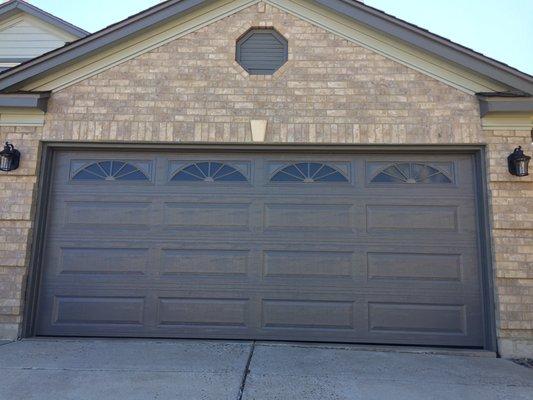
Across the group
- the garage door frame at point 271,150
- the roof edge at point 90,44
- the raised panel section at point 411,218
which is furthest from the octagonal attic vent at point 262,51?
the raised panel section at point 411,218

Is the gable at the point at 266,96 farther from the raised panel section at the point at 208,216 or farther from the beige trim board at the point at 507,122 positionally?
the raised panel section at the point at 208,216

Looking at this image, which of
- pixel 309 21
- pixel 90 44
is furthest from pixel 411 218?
pixel 90 44

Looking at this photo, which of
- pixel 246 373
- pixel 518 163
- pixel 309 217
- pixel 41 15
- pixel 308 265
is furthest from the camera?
pixel 41 15

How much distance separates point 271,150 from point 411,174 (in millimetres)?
1920

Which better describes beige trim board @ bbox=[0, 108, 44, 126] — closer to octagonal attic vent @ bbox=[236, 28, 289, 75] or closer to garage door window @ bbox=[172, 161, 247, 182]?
garage door window @ bbox=[172, 161, 247, 182]

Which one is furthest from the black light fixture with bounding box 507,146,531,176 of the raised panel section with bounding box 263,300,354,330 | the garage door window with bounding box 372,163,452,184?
the raised panel section with bounding box 263,300,354,330

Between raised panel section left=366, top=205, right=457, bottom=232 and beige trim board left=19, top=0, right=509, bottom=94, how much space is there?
168 centimetres

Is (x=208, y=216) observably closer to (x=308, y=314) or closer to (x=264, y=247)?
(x=264, y=247)

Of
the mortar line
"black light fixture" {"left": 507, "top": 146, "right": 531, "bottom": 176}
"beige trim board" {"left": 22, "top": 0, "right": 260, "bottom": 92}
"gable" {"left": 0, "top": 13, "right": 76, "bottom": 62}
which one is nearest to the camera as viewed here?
the mortar line

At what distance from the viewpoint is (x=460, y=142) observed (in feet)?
18.1

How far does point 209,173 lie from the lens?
5766 millimetres

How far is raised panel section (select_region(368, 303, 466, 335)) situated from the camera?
5332 millimetres

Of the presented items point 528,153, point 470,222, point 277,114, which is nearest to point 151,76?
point 277,114

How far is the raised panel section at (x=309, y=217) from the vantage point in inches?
220
